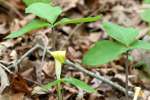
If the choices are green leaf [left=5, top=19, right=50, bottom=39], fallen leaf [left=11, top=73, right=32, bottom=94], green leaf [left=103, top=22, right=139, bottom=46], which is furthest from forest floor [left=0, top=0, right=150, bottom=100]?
green leaf [left=103, top=22, right=139, bottom=46]

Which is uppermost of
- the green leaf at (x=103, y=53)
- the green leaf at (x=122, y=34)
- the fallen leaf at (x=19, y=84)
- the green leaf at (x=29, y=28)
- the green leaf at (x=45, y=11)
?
the green leaf at (x=45, y=11)

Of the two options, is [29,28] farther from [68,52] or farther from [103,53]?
[68,52]

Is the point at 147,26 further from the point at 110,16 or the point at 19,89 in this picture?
the point at 19,89

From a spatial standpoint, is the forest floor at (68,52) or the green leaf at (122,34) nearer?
the green leaf at (122,34)

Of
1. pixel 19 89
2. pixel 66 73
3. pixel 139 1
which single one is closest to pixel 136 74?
pixel 66 73

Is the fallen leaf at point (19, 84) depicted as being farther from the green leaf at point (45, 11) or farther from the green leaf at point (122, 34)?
the green leaf at point (122, 34)

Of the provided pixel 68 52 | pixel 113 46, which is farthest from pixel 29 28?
pixel 68 52

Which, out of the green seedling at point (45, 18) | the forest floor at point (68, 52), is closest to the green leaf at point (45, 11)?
the green seedling at point (45, 18)

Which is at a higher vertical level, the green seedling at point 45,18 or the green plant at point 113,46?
the green seedling at point 45,18
